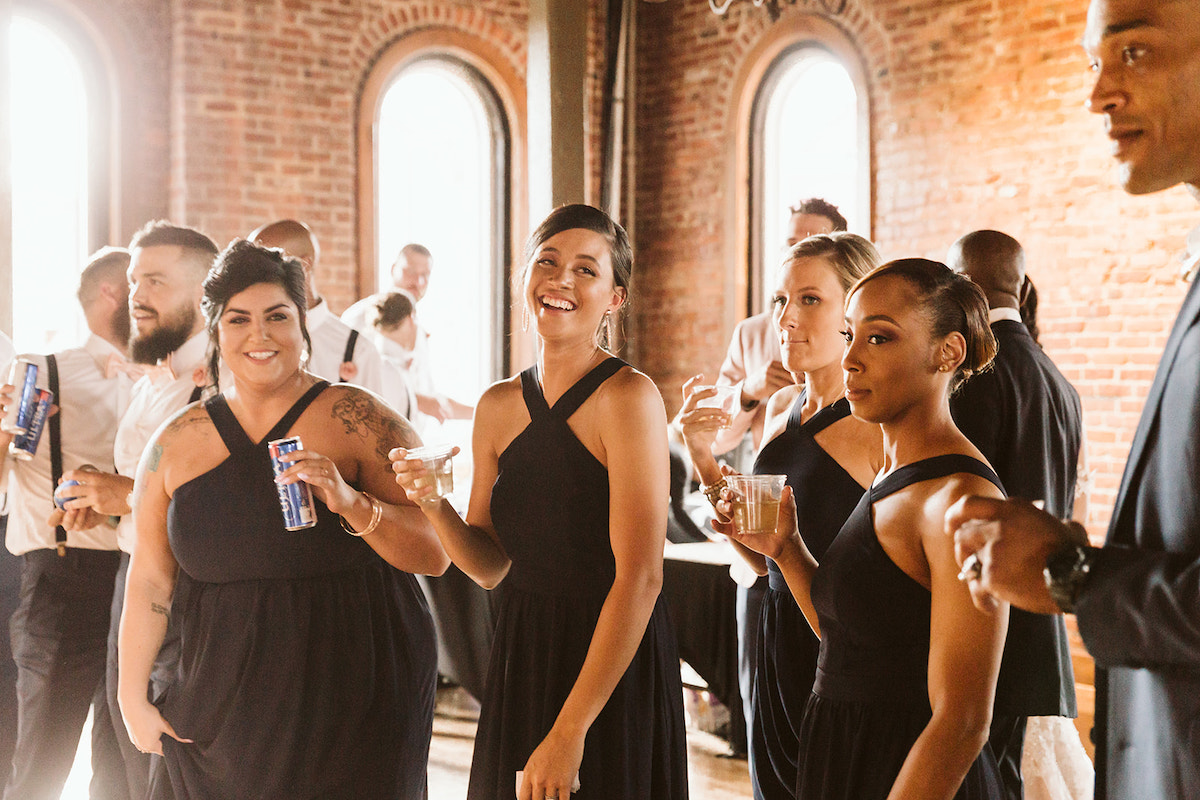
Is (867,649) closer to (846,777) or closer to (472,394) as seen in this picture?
(846,777)

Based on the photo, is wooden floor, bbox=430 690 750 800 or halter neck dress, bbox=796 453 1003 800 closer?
halter neck dress, bbox=796 453 1003 800

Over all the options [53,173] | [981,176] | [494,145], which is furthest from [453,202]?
[981,176]

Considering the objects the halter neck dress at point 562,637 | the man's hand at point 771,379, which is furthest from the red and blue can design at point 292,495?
the man's hand at point 771,379

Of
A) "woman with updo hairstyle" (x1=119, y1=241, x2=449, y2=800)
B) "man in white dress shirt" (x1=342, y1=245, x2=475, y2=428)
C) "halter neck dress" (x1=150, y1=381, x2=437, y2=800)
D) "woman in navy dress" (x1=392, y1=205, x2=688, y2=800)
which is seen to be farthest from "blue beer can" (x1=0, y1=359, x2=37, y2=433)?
"man in white dress shirt" (x1=342, y1=245, x2=475, y2=428)

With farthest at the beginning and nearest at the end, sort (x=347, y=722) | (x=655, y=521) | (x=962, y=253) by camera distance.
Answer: (x=962, y=253), (x=347, y=722), (x=655, y=521)

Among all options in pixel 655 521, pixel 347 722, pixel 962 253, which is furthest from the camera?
pixel 962 253

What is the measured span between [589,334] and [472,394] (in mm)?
6174

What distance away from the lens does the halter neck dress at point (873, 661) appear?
62.7 inches

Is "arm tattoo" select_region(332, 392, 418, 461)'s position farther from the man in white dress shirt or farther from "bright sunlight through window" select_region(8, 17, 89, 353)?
"bright sunlight through window" select_region(8, 17, 89, 353)

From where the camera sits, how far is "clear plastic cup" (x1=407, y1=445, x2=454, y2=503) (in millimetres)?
2006

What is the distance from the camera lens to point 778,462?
2.35 metres

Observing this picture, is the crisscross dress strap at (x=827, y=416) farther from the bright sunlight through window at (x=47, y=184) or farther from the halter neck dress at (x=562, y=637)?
the bright sunlight through window at (x=47, y=184)

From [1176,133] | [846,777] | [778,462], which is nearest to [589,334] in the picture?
[778,462]

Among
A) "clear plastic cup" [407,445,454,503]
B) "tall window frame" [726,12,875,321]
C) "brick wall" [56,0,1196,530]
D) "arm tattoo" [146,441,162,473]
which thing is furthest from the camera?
"tall window frame" [726,12,875,321]
